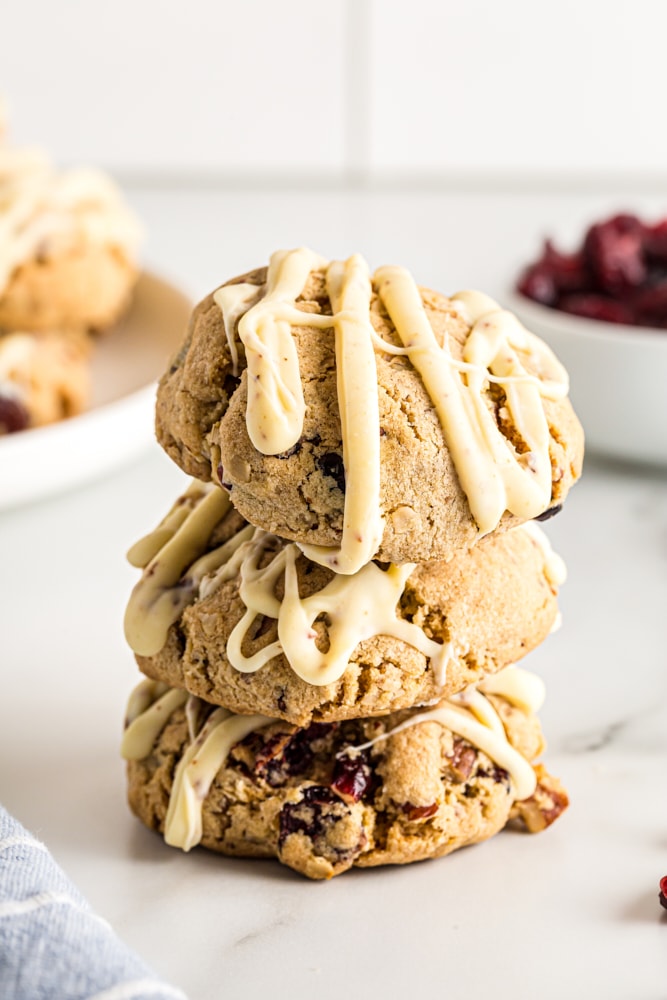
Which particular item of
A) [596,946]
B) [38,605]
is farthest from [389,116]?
[596,946]

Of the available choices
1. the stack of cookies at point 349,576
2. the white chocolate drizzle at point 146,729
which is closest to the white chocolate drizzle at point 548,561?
the stack of cookies at point 349,576

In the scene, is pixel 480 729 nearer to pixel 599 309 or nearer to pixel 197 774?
pixel 197 774

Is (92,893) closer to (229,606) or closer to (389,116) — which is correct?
(229,606)

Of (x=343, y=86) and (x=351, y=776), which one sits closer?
(x=351, y=776)

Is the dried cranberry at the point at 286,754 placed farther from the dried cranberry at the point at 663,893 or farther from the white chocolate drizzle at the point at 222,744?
the dried cranberry at the point at 663,893

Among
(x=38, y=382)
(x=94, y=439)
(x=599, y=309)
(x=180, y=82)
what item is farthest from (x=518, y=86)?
(x=94, y=439)

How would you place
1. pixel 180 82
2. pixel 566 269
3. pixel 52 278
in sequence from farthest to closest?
pixel 180 82, pixel 52 278, pixel 566 269

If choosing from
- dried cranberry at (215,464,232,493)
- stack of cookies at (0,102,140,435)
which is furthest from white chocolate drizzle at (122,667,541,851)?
stack of cookies at (0,102,140,435)
